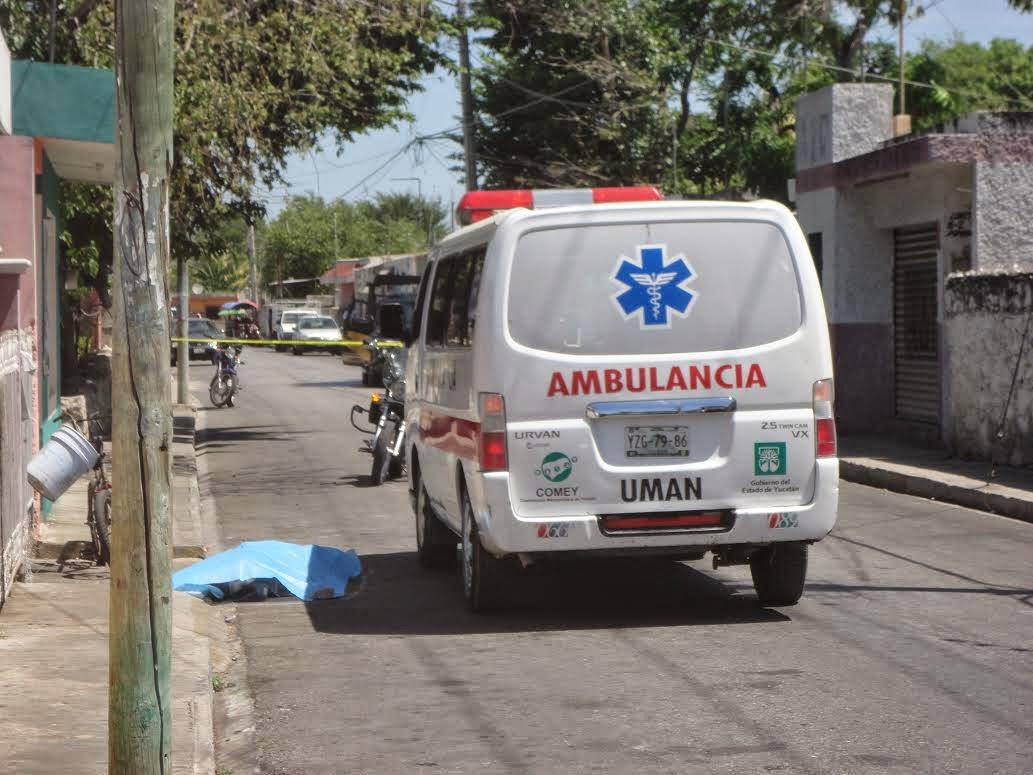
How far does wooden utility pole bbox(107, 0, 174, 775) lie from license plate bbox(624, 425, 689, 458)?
390 cm

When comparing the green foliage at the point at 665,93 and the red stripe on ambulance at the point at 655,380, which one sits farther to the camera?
the green foliage at the point at 665,93

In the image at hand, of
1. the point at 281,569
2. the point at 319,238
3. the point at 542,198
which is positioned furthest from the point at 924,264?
the point at 319,238

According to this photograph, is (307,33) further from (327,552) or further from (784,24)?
(784,24)

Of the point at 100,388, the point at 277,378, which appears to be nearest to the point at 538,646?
the point at 100,388

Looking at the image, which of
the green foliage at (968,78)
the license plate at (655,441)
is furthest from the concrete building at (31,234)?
the green foliage at (968,78)

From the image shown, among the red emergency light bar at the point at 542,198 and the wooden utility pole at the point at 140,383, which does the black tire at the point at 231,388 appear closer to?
the red emergency light bar at the point at 542,198

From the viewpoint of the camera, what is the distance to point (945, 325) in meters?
18.9

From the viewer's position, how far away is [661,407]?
28.2ft

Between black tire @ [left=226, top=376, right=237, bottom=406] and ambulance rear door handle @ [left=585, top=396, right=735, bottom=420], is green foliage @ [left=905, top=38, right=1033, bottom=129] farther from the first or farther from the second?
ambulance rear door handle @ [left=585, top=396, right=735, bottom=420]

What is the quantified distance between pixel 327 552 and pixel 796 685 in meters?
4.75

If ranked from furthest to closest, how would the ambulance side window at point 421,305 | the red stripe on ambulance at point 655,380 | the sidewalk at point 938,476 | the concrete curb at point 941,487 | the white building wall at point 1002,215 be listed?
the white building wall at point 1002,215
the sidewalk at point 938,476
the concrete curb at point 941,487
the ambulance side window at point 421,305
the red stripe on ambulance at point 655,380

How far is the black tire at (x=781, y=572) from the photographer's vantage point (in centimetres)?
911

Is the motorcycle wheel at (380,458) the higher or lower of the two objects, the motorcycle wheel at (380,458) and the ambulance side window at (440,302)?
the lower

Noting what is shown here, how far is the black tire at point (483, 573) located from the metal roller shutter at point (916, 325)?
12334 millimetres
